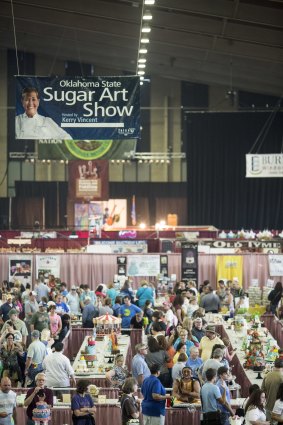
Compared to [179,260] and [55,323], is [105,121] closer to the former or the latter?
[55,323]

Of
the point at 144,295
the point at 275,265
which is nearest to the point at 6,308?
the point at 144,295

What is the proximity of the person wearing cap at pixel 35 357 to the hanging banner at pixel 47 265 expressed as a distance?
1337 cm

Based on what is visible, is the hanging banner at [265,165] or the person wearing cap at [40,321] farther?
the hanging banner at [265,165]

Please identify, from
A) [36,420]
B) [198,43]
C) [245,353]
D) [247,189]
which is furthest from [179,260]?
[247,189]

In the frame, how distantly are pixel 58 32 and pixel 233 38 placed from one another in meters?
10.0

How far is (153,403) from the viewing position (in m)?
13.3

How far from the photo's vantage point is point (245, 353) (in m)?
17.0

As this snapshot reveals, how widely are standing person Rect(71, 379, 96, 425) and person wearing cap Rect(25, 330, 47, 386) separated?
10.1 feet

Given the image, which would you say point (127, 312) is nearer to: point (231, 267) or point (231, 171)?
point (231, 267)

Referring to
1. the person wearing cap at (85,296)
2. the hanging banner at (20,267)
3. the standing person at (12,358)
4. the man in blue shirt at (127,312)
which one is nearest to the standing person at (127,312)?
the man in blue shirt at (127,312)

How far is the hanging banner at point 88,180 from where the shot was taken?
148ft

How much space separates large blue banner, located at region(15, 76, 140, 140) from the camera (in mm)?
22578

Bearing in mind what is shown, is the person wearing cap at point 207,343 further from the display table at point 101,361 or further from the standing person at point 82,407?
the standing person at point 82,407

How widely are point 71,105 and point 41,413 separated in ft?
35.4
